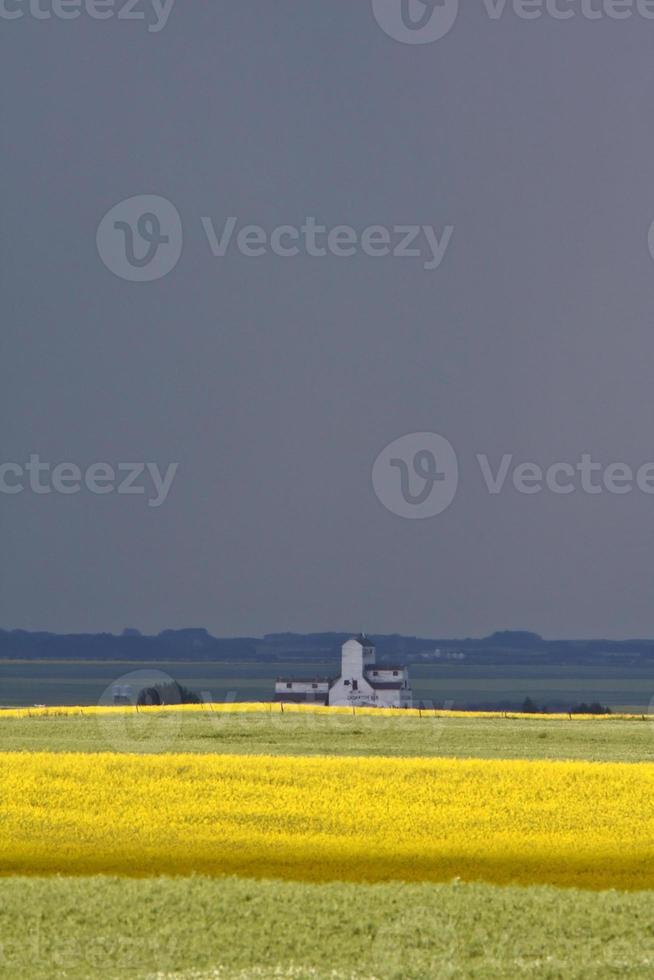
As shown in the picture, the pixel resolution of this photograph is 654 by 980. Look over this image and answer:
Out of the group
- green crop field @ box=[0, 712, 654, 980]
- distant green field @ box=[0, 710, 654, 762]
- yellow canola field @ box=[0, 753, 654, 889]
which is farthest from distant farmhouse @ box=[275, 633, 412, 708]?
green crop field @ box=[0, 712, 654, 980]

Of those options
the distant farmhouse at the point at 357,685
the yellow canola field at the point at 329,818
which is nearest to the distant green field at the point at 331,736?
the yellow canola field at the point at 329,818

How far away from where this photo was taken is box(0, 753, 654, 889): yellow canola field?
28516 mm

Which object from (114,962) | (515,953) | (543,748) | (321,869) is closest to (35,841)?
(321,869)

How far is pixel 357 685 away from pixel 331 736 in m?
78.8

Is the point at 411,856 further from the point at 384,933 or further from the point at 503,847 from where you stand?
the point at 384,933

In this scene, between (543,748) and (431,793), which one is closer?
(431,793)

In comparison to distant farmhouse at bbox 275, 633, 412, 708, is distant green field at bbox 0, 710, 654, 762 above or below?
below

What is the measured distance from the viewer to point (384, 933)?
69.9 ft

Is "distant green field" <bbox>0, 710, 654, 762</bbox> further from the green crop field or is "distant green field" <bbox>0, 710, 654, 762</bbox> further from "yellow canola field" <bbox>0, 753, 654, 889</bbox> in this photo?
the green crop field

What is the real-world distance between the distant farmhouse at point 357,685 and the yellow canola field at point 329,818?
9859cm

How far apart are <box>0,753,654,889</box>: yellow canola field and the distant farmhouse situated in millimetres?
98586

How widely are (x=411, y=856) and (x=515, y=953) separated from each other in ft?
30.8

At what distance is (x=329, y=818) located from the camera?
34.5 meters

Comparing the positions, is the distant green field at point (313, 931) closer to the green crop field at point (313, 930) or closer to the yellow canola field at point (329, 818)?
the green crop field at point (313, 930)
